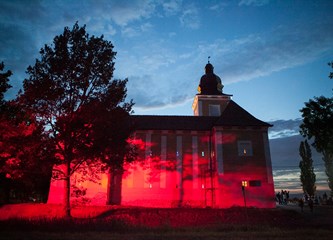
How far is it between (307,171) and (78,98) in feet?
144

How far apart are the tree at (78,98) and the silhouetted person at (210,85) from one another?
26919 millimetres

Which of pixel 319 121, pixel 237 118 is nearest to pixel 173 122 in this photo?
pixel 237 118

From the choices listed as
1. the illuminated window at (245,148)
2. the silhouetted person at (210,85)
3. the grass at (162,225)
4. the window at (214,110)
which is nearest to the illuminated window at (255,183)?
the illuminated window at (245,148)

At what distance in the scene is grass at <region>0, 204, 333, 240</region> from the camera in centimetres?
1200

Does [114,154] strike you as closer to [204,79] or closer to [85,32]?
[85,32]

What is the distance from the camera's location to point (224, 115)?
32.3 m

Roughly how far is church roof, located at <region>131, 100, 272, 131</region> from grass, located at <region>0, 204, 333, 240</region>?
11055mm

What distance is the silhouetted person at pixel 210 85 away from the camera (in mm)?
44938

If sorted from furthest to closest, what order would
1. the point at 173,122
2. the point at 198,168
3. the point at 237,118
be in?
the point at 173,122, the point at 237,118, the point at 198,168

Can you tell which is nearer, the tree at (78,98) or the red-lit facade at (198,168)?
the tree at (78,98)

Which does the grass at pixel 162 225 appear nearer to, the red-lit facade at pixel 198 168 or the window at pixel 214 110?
the red-lit facade at pixel 198 168

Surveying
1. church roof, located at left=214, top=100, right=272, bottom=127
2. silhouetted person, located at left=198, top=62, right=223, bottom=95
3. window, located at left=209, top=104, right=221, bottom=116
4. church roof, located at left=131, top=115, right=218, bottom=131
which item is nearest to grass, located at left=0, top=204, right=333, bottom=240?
church roof, located at left=214, top=100, right=272, bottom=127

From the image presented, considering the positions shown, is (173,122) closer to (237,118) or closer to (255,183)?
(237,118)

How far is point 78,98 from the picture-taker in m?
19.7
